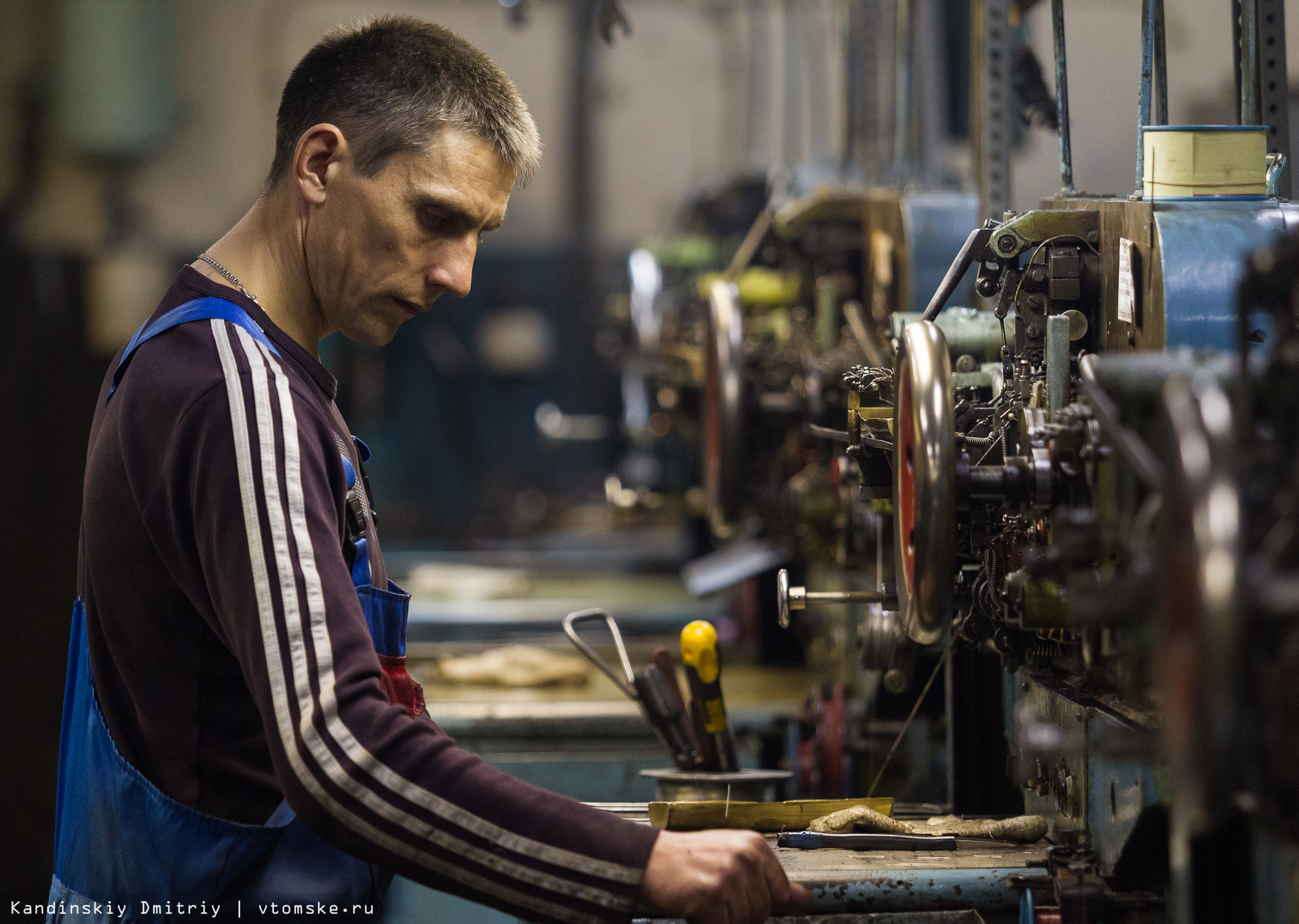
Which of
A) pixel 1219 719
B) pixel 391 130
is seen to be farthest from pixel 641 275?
pixel 1219 719

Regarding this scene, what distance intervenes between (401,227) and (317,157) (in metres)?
0.10

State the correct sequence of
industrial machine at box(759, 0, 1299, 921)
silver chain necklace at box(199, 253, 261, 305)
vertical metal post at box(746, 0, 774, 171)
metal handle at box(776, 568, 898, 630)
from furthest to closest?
1. vertical metal post at box(746, 0, 774, 171)
2. metal handle at box(776, 568, 898, 630)
3. silver chain necklace at box(199, 253, 261, 305)
4. industrial machine at box(759, 0, 1299, 921)

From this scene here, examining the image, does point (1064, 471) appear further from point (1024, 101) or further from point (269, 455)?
point (1024, 101)

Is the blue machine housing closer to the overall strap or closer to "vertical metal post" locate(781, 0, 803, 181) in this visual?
the overall strap

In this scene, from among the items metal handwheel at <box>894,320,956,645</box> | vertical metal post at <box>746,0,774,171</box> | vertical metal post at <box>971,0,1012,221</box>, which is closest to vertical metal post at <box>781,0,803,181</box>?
vertical metal post at <box>746,0,774,171</box>

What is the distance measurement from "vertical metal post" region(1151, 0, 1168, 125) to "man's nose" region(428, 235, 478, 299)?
85 cm

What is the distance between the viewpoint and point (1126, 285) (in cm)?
144

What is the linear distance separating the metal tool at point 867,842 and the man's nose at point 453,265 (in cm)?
68

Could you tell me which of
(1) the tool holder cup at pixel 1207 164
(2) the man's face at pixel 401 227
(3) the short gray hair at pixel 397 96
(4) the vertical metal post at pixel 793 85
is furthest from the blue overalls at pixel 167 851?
(4) the vertical metal post at pixel 793 85

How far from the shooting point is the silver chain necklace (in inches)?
55.6

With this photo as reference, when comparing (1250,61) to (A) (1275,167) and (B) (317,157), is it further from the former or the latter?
(B) (317,157)

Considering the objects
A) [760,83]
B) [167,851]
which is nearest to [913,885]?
[167,851]

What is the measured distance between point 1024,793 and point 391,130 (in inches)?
43.0

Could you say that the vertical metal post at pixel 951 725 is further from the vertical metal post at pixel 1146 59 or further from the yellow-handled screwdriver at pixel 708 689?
the vertical metal post at pixel 1146 59
